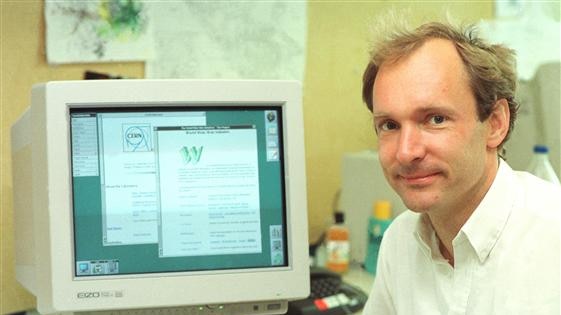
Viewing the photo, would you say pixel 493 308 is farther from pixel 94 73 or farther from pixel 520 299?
pixel 94 73

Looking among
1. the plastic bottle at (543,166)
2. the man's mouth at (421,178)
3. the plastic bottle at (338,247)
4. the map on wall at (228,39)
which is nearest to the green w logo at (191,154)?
the man's mouth at (421,178)

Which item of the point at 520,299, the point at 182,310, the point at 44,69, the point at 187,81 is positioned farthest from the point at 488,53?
the point at 44,69

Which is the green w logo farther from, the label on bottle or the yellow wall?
the label on bottle

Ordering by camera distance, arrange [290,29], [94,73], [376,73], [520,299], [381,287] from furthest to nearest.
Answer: [290,29] < [94,73] < [381,287] < [376,73] < [520,299]

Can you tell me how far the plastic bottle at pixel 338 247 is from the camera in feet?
5.51

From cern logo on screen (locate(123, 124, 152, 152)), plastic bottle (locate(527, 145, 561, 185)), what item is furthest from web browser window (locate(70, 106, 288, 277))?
plastic bottle (locate(527, 145, 561, 185))

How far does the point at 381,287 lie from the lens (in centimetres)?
122

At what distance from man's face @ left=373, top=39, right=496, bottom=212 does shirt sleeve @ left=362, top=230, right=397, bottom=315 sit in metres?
0.23

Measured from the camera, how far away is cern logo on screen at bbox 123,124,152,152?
3.68 ft

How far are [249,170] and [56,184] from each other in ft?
1.06

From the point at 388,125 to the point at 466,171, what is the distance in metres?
0.14

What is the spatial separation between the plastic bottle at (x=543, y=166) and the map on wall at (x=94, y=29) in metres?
0.94

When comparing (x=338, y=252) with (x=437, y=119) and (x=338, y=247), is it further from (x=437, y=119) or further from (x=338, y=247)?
(x=437, y=119)

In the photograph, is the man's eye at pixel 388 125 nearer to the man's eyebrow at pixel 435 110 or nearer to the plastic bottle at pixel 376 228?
the man's eyebrow at pixel 435 110
